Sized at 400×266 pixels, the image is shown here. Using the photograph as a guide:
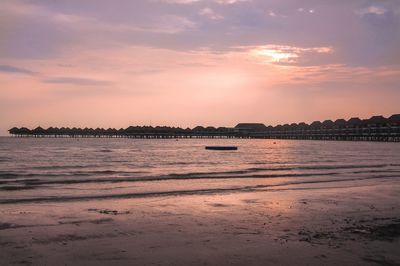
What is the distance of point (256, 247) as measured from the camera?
941 cm

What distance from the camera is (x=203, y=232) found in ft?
36.4

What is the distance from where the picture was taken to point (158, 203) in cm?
1645

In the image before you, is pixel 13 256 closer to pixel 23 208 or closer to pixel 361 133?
pixel 23 208

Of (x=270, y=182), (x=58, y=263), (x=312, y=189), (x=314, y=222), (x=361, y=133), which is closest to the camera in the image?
(x=58, y=263)

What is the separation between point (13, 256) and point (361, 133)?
8044 inches

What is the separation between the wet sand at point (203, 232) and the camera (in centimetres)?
859

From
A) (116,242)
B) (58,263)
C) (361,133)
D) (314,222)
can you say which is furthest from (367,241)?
(361,133)

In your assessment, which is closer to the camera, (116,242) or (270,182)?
(116,242)

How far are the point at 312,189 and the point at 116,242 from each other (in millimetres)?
14449

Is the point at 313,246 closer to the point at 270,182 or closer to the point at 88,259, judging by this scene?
the point at 88,259

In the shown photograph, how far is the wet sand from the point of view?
28.2ft

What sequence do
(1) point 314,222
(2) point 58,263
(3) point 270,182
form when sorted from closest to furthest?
(2) point 58,263 < (1) point 314,222 < (3) point 270,182

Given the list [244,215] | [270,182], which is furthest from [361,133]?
[244,215]

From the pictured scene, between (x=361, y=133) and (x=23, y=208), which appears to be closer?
(x=23, y=208)
